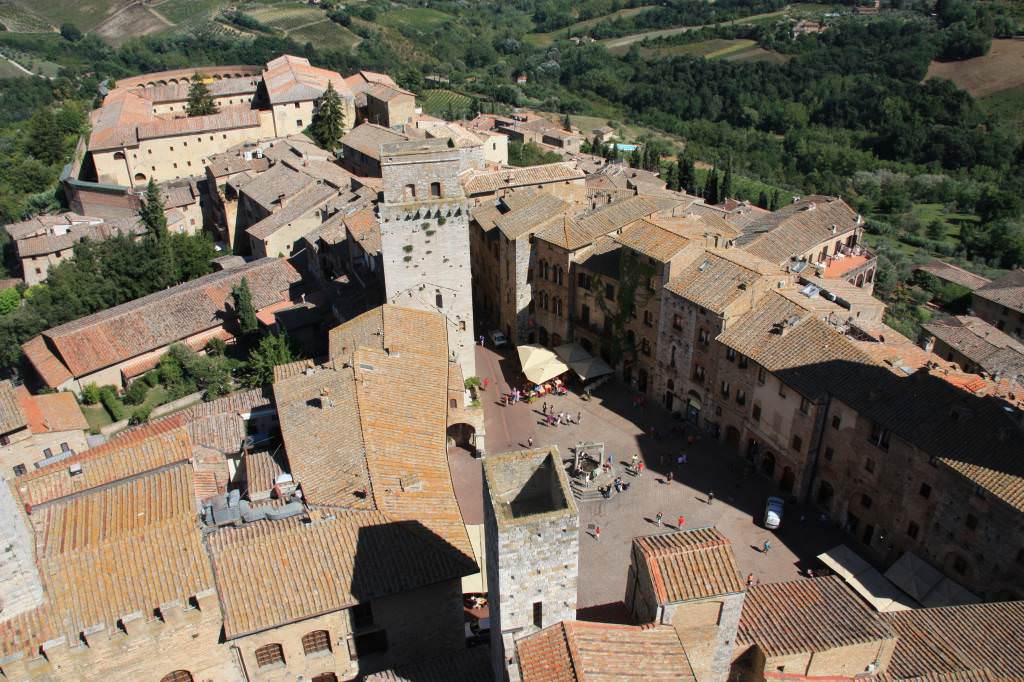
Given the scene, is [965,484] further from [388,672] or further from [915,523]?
[388,672]

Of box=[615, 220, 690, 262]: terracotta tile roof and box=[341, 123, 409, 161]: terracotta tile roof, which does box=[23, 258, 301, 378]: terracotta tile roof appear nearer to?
box=[341, 123, 409, 161]: terracotta tile roof

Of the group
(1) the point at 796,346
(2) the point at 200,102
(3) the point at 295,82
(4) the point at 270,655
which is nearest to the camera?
(4) the point at 270,655

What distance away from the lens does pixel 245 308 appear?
192 ft

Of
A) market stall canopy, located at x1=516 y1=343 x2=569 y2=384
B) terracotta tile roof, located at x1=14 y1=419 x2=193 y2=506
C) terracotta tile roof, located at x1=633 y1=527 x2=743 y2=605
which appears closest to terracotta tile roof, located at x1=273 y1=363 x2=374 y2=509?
terracotta tile roof, located at x1=14 y1=419 x2=193 y2=506

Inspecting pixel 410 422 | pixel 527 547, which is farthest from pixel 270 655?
pixel 527 547

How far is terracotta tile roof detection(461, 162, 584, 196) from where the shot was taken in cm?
6431

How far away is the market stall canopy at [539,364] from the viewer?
52.1 meters

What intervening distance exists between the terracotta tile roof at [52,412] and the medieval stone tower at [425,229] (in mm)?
22131

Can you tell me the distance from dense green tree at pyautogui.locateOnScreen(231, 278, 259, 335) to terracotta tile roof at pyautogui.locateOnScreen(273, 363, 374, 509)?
2178 cm

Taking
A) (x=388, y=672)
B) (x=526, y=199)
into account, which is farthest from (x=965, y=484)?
(x=526, y=199)

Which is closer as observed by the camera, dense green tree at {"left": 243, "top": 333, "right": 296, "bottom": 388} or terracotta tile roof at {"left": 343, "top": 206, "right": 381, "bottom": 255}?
dense green tree at {"left": 243, "top": 333, "right": 296, "bottom": 388}

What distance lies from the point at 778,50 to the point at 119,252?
170 metres

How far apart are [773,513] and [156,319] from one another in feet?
157

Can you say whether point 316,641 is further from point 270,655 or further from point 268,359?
point 268,359
